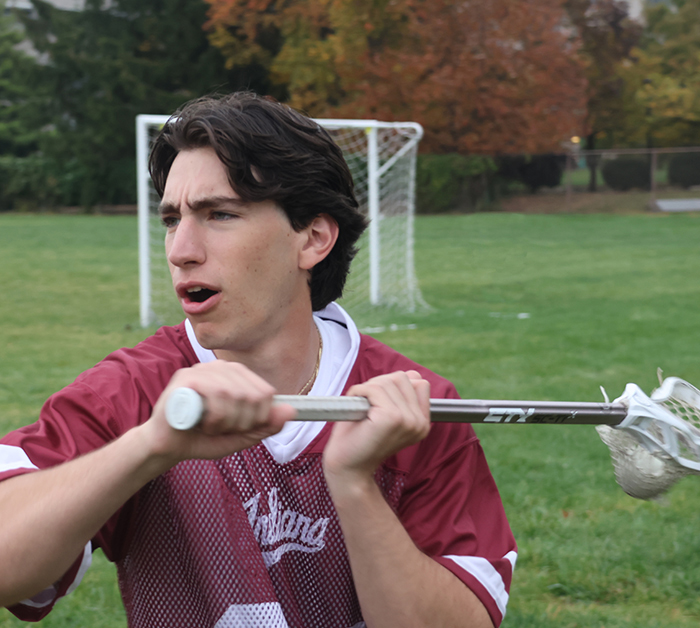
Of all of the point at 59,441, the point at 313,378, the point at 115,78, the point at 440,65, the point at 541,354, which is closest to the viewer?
the point at 59,441

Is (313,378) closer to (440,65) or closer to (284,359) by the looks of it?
(284,359)

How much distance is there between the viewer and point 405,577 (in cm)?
187

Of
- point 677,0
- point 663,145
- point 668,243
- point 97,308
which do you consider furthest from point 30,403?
point 677,0

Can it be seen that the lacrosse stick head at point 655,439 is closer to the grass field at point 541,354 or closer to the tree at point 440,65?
the grass field at point 541,354

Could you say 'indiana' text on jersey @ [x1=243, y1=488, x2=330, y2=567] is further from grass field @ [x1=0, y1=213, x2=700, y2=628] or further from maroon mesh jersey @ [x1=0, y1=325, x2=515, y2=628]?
grass field @ [x1=0, y1=213, x2=700, y2=628]

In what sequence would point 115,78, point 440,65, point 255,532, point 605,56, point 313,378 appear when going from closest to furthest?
point 255,532, point 313,378, point 440,65, point 115,78, point 605,56

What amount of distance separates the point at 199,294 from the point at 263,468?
0.45m

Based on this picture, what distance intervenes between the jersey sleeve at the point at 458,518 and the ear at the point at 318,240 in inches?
20.7

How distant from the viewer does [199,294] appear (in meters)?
2.20

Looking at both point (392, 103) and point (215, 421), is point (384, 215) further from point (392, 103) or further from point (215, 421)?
point (392, 103)

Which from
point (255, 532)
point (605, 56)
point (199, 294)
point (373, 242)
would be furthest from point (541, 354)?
point (605, 56)

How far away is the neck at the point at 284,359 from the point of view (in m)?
2.21

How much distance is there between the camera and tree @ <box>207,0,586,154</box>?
3434 cm

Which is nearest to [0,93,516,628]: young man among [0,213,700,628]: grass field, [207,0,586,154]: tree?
[0,213,700,628]: grass field
